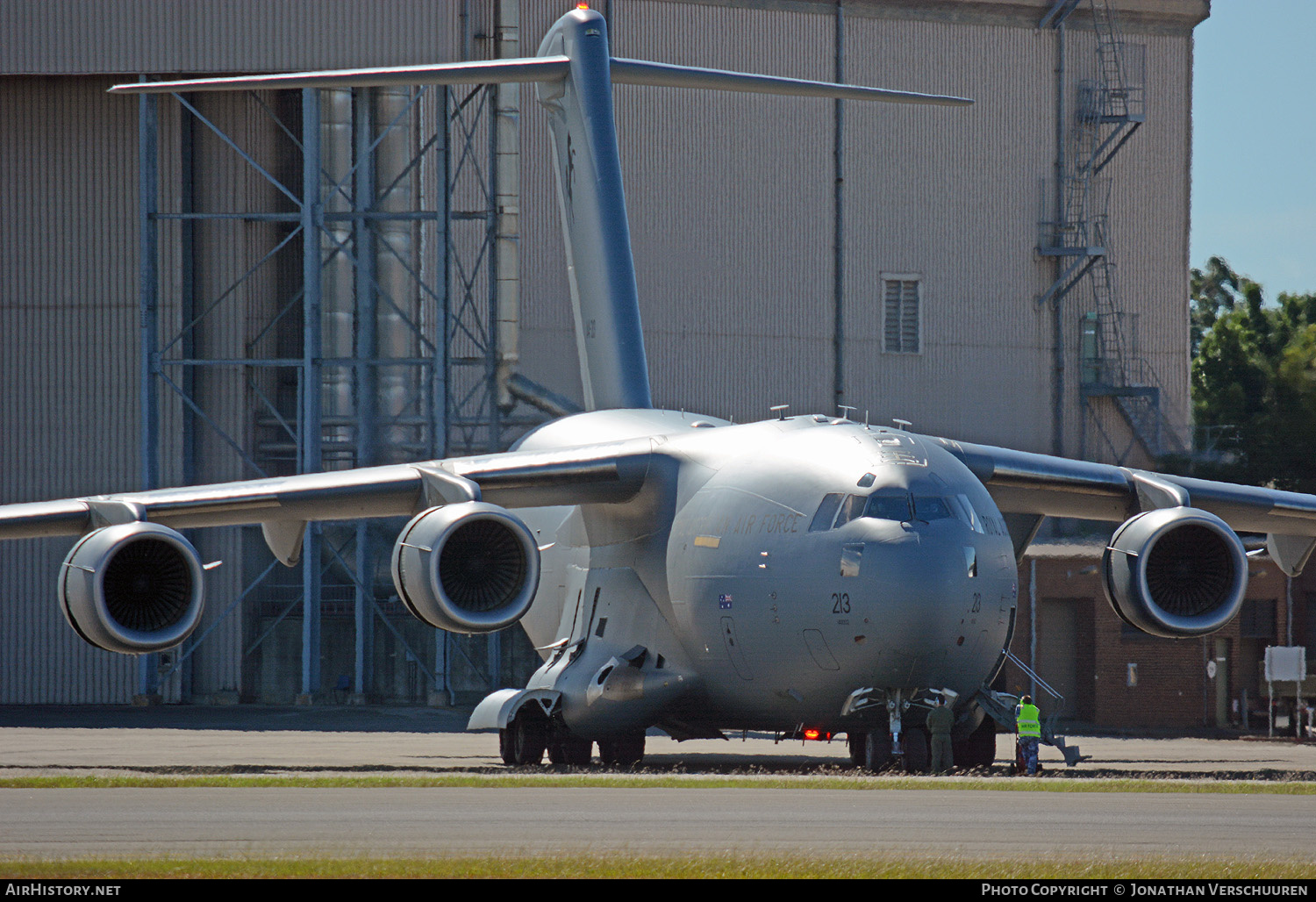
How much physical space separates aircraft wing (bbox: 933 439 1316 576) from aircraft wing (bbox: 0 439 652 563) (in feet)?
12.2

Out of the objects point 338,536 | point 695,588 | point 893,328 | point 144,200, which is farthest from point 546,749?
point 893,328

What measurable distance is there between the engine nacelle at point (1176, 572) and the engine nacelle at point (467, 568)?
5918 millimetres

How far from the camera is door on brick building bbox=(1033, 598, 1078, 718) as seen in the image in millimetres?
34562

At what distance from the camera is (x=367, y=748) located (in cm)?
2253

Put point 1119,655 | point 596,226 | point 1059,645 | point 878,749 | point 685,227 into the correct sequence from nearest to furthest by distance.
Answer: point 878,749
point 596,226
point 1119,655
point 1059,645
point 685,227

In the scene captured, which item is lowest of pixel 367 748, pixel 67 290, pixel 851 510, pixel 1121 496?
pixel 367 748

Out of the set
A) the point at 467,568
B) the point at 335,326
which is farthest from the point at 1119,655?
the point at 467,568

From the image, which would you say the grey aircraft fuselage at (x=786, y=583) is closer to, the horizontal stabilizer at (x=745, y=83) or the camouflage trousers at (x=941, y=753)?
the camouflage trousers at (x=941, y=753)

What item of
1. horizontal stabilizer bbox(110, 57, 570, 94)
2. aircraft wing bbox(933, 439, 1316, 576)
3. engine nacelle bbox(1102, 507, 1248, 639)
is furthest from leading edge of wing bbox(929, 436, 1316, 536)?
horizontal stabilizer bbox(110, 57, 570, 94)

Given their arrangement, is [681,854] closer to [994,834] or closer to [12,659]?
[994,834]

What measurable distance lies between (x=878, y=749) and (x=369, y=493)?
19.8 feet

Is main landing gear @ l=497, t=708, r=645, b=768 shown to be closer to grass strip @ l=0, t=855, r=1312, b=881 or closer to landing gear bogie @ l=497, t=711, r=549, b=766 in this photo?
landing gear bogie @ l=497, t=711, r=549, b=766

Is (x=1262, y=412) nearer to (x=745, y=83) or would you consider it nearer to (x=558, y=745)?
(x=745, y=83)

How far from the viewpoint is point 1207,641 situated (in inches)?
1340
